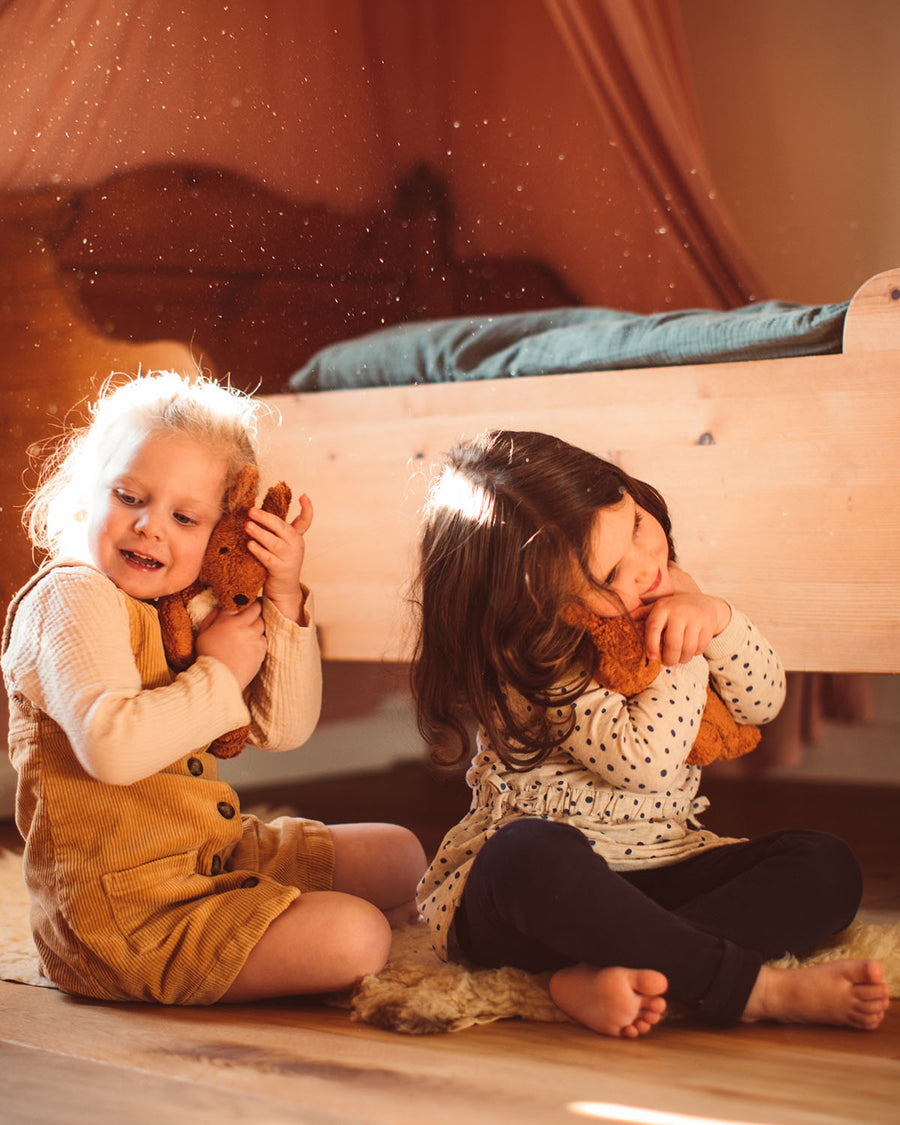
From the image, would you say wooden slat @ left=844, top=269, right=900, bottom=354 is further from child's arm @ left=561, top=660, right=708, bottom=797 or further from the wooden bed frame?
child's arm @ left=561, top=660, right=708, bottom=797

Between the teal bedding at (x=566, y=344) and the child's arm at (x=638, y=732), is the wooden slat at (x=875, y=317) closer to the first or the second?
the teal bedding at (x=566, y=344)

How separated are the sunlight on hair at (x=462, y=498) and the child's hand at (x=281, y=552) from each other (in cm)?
11

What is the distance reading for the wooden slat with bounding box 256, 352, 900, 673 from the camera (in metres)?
1.05

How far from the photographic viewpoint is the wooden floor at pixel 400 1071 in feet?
1.98

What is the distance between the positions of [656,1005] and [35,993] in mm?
468

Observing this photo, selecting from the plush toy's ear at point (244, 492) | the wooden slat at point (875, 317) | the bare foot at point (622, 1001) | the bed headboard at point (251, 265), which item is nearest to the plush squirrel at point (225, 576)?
the plush toy's ear at point (244, 492)

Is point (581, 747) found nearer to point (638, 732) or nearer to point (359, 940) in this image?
point (638, 732)

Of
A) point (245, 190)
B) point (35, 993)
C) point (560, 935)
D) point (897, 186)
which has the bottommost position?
point (35, 993)

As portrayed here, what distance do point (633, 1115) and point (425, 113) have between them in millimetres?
1707

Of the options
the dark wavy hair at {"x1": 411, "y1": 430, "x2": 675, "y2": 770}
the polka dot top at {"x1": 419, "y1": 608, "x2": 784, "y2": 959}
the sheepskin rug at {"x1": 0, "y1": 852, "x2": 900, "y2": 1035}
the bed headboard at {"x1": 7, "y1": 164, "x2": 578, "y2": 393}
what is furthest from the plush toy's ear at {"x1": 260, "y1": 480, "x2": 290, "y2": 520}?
the bed headboard at {"x1": 7, "y1": 164, "x2": 578, "y2": 393}

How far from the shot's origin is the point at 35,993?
869mm

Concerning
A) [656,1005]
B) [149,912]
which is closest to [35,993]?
[149,912]

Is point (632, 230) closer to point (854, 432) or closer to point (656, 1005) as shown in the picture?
point (854, 432)

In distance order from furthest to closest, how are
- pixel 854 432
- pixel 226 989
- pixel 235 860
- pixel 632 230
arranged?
pixel 632 230 → pixel 854 432 → pixel 235 860 → pixel 226 989
